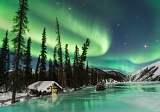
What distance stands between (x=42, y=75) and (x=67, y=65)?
2081 cm

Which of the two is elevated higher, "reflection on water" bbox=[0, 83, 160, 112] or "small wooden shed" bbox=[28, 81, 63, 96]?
"small wooden shed" bbox=[28, 81, 63, 96]

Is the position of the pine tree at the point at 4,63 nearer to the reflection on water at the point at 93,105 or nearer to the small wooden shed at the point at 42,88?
the small wooden shed at the point at 42,88

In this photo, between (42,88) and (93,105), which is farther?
(42,88)

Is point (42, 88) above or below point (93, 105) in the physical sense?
above

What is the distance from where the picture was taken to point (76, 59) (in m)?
79.1

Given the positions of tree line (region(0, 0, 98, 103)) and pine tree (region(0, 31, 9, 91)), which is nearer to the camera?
tree line (region(0, 0, 98, 103))

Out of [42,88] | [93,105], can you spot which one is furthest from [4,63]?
[93,105]

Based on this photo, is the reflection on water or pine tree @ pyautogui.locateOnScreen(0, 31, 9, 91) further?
pine tree @ pyautogui.locateOnScreen(0, 31, 9, 91)

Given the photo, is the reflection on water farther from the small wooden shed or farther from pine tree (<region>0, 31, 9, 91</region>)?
pine tree (<region>0, 31, 9, 91</region>)

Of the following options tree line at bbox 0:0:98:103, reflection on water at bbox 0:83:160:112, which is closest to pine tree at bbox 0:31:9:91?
tree line at bbox 0:0:98:103

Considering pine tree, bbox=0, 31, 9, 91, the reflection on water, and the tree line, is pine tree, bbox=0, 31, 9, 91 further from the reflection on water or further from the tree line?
the reflection on water

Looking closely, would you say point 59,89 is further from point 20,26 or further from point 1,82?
point 20,26

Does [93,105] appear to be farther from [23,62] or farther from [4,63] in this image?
[4,63]

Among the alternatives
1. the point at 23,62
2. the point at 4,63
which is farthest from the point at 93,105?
the point at 4,63
